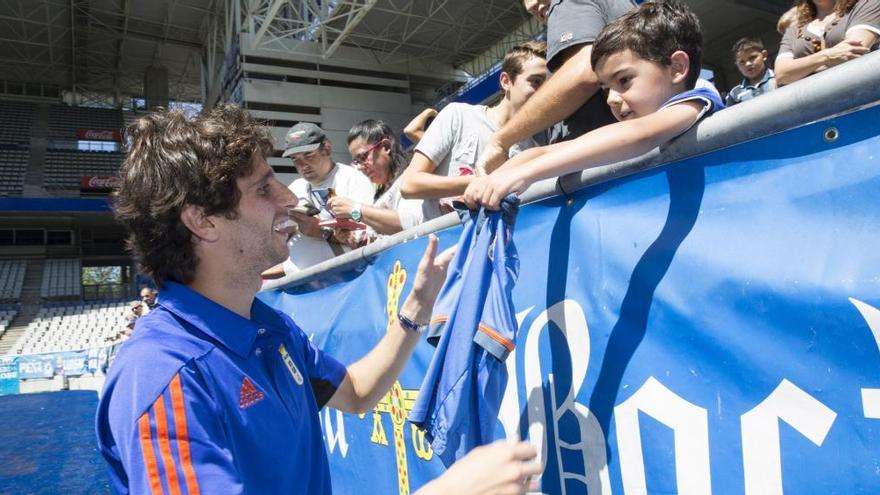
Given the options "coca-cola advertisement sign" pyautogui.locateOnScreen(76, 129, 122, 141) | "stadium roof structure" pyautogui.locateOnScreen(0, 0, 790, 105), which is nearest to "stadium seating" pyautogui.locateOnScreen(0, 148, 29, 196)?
"coca-cola advertisement sign" pyautogui.locateOnScreen(76, 129, 122, 141)

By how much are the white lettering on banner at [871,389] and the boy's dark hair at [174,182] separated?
3.72 feet

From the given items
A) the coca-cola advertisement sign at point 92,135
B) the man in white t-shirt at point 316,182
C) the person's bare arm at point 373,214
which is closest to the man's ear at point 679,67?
the person's bare arm at point 373,214

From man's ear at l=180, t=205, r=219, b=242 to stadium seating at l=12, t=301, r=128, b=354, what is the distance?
17.4 m

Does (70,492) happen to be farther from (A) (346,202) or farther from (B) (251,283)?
(B) (251,283)

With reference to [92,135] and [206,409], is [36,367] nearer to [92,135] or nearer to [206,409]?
[206,409]

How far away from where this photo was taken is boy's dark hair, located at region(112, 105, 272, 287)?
1.19 metres

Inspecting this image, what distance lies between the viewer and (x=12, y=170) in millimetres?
26141

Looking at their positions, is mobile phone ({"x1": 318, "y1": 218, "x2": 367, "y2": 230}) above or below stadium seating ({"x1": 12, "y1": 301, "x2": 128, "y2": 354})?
above

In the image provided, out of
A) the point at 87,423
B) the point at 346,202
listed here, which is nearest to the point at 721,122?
the point at 346,202

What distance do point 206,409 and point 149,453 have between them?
116 millimetres

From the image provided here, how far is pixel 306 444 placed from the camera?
1196mm

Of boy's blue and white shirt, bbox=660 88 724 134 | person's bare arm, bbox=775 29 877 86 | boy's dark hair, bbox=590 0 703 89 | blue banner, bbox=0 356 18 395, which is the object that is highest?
person's bare arm, bbox=775 29 877 86

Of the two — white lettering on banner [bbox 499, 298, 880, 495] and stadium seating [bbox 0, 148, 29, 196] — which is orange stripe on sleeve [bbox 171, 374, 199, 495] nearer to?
white lettering on banner [bbox 499, 298, 880, 495]

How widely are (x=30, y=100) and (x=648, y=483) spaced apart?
3834 cm
